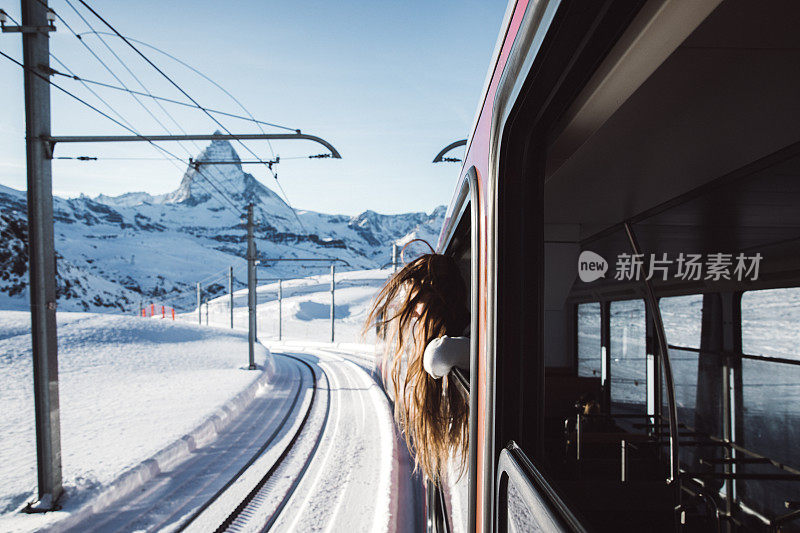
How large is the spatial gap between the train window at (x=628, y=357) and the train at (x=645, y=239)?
253mm

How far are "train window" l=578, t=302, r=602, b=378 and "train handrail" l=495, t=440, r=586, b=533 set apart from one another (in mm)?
6848

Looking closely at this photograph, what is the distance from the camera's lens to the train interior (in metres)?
1.48

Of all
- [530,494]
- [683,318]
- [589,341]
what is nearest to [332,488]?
[683,318]

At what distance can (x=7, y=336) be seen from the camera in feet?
43.4

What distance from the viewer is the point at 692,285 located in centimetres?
499

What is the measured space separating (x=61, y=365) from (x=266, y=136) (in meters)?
10.4

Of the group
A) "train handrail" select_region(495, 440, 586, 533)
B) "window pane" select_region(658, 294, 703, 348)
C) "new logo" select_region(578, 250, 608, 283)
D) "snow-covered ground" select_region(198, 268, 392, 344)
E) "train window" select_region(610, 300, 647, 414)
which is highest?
"new logo" select_region(578, 250, 608, 283)

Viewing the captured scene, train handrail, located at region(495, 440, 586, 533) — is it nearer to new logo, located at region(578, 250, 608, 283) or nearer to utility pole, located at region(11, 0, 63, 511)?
new logo, located at region(578, 250, 608, 283)

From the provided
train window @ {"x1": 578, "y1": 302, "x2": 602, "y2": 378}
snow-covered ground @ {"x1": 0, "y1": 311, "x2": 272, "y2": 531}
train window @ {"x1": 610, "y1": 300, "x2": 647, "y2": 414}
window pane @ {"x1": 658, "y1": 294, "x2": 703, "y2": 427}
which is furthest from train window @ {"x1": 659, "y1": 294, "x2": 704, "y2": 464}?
snow-covered ground @ {"x1": 0, "y1": 311, "x2": 272, "y2": 531}

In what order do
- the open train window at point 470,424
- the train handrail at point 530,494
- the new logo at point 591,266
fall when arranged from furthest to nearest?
the new logo at point 591,266 < the open train window at point 470,424 < the train handrail at point 530,494

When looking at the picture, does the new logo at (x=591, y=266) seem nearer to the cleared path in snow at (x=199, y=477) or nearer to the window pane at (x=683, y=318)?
the window pane at (x=683, y=318)

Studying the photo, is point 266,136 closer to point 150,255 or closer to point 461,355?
point 461,355

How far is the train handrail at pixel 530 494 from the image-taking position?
2.37 ft

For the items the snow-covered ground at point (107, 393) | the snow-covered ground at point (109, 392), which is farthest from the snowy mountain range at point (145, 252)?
the snow-covered ground at point (107, 393)
